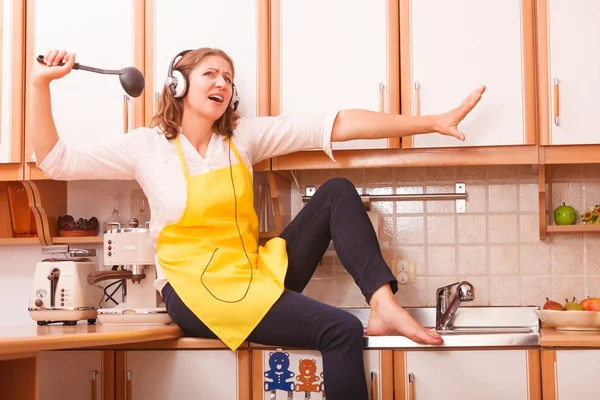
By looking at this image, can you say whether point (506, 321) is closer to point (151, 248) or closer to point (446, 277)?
point (446, 277)

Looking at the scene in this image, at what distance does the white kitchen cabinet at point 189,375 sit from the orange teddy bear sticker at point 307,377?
19 cm

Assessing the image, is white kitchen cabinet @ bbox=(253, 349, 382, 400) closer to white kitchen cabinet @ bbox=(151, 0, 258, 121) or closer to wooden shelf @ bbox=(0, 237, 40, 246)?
white kitchen cabinet @ bbox=(151, 0, 258, 121)

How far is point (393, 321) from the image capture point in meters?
2.25

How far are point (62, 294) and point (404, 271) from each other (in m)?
1.20

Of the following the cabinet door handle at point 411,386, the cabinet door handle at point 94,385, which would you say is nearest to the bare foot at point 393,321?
the cabinet door handle at point 411,386

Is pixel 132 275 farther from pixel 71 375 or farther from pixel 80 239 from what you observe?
pixel 80 239

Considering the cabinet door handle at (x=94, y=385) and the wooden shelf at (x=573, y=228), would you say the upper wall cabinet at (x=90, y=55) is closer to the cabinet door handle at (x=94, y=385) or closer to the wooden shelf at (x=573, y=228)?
the cabinet door handle at (x=94, y=385)

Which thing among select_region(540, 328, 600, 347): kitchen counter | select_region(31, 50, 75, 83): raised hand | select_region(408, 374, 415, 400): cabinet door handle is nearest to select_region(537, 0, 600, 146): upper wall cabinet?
select_region(540, 328, 600, 347): kitchen counter

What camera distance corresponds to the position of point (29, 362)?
1.84 meters

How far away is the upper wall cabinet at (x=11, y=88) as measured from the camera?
Answer: 2.76 meters

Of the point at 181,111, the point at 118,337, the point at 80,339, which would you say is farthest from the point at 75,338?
the point at 181,111

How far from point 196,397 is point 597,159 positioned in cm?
146

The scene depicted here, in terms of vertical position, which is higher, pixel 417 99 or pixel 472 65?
pixel 472 65

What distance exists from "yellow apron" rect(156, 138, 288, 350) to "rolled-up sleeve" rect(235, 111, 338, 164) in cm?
8
